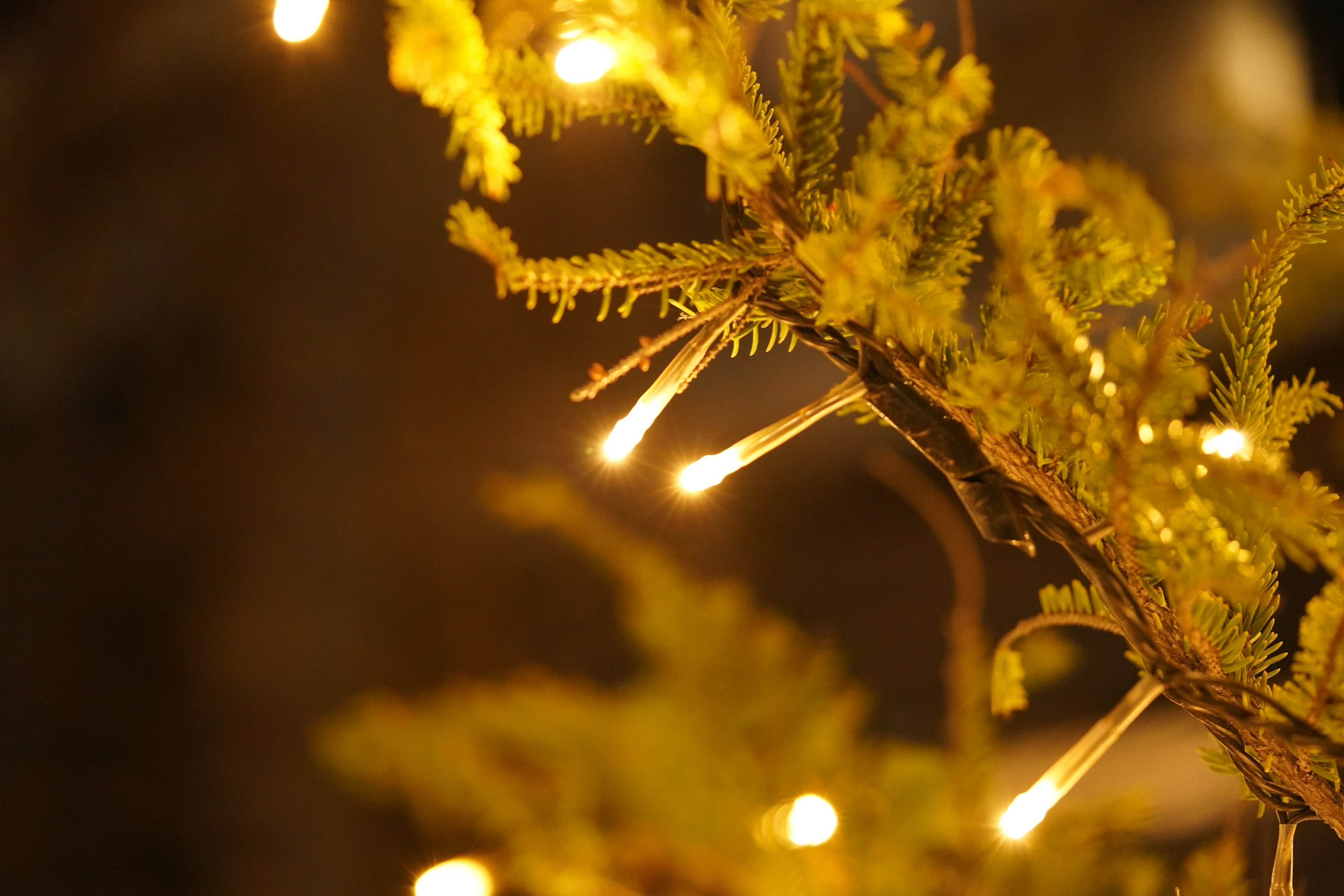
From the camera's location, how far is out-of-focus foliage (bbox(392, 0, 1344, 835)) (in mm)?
222

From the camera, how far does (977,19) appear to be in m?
1.04

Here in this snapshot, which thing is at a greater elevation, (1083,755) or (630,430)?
(630,430)

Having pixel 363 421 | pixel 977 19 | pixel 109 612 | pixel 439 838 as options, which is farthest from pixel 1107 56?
pixel 109 612

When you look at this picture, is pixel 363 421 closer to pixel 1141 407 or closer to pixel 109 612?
pixel 109 612

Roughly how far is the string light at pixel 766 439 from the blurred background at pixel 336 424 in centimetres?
71

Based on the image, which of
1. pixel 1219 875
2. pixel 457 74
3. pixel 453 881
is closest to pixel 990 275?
pixel 457 74

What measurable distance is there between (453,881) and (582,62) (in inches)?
31.1

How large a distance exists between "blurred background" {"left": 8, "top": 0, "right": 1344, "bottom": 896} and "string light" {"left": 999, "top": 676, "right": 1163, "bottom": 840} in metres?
0.79

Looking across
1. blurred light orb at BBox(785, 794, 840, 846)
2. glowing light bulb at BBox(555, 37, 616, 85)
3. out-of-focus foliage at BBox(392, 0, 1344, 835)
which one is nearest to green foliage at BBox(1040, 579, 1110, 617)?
→ out-of-focus foliage at BBox(392, 0, 1344, 835)

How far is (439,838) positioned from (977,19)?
4.43ft

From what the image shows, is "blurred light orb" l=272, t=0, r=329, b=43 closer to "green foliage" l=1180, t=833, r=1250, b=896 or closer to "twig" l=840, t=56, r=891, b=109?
"twig" l=840, t=56, r=891, b=109

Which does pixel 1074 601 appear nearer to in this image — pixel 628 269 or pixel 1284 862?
pixel 1284 862

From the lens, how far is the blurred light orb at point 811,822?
0.64m

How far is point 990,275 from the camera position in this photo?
0.90 ft
